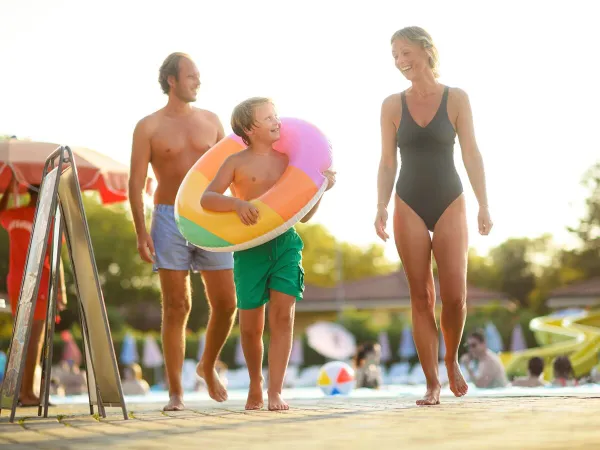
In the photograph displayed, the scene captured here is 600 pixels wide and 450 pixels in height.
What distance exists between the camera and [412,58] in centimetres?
626

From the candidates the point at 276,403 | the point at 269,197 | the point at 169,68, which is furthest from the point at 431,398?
the point at 169,68

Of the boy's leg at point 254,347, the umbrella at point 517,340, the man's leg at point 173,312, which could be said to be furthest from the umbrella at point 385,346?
the boy's leg at point 254,347

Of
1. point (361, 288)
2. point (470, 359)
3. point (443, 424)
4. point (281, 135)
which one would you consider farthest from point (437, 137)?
point (361, 288)

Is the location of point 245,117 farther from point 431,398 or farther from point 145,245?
point 431,398

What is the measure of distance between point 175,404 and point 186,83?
6.44ft

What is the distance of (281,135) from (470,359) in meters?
5.96

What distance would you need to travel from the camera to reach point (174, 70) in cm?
678

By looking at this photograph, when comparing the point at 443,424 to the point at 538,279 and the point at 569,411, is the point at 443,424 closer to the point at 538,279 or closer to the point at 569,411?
the point at 569,411

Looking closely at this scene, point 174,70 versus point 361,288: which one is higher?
point 361,288

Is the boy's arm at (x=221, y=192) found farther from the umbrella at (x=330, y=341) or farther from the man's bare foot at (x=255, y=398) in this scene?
the umbrella at (x=330, y=341)

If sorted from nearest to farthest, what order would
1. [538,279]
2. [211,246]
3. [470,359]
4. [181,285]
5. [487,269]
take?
1. [211,246]
2. [181,285]
3. [470,359]
4. [538,279]
5. [487,269]

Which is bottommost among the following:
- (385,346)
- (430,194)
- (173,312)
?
(173,312)

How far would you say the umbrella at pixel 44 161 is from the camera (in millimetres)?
8391

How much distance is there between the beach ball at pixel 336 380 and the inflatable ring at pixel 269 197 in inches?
199
